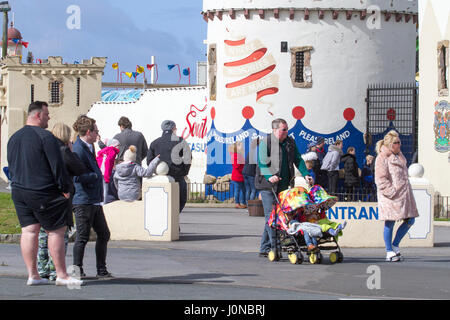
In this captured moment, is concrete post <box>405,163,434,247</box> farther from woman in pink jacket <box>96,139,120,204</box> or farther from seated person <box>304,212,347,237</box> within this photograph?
woman in pink jacket <box>96,139,120,204</box>

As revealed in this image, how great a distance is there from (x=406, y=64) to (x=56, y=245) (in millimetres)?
24990

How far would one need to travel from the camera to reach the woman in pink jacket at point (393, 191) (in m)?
14.5

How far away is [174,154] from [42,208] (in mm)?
6927

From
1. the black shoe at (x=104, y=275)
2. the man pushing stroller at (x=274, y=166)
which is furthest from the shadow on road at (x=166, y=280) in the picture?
the man pushing stroller at (x=274, y=166)

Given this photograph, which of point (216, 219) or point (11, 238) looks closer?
point (11, 238)

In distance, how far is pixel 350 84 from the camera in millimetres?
32938

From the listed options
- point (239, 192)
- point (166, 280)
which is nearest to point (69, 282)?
point (166, 280)

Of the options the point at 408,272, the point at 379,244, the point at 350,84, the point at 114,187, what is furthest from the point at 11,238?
the point at 350,84

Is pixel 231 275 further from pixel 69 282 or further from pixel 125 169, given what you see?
pixel 125 169

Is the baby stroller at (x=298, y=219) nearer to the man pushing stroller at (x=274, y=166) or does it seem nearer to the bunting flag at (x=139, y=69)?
the man pushing stroller at (x=274, y=166)

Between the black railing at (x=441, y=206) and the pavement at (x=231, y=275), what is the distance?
6.23m

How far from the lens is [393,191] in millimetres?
14555
